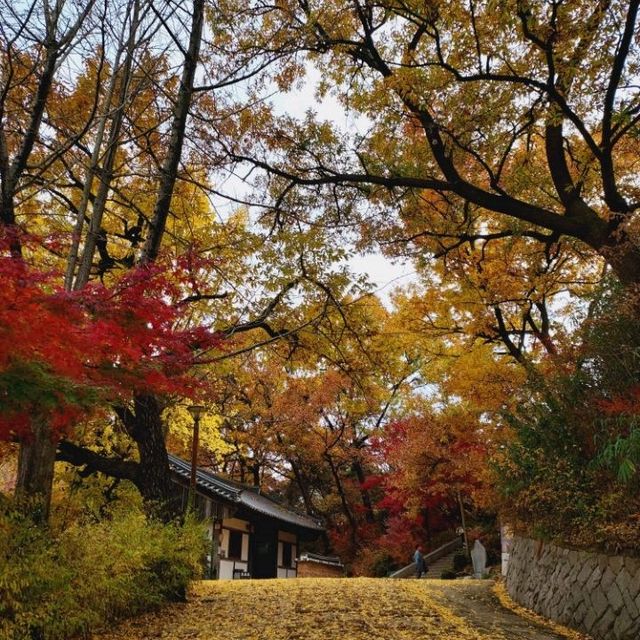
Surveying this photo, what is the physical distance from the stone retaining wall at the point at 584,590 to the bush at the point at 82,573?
503cm

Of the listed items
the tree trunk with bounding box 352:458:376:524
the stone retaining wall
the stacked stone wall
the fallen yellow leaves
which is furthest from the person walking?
the stone retaining wall

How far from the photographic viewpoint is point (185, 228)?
12.2 meters

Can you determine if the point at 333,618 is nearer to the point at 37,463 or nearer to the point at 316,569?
the point at 37,463

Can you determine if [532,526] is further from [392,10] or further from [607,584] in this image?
[392,10]

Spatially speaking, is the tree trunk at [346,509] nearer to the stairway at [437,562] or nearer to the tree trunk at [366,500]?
the tree trunk at [366,500]

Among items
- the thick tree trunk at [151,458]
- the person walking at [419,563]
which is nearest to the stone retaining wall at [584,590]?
the thick tree trunk at [151,458]

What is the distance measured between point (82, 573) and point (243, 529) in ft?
56.5

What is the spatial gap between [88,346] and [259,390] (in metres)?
22.0

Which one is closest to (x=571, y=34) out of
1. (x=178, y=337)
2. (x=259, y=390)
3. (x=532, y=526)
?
(x=178, y=337)

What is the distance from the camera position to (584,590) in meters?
6.59

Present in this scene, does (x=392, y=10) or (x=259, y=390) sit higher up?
(x=392, y=10)

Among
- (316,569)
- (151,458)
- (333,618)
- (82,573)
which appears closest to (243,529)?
(316,569)

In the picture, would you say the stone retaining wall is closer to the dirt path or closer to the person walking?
the dirt path

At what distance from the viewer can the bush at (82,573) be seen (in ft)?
15.2
